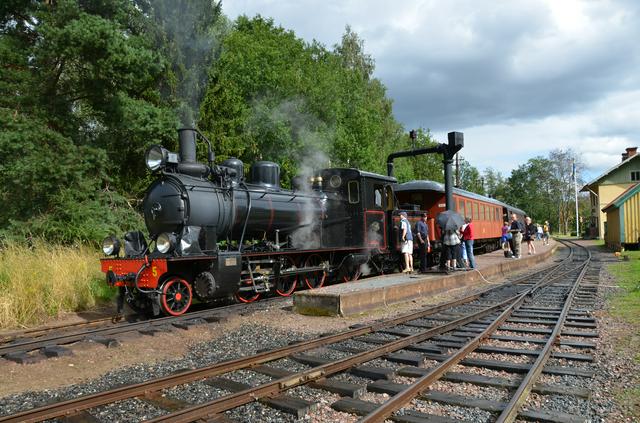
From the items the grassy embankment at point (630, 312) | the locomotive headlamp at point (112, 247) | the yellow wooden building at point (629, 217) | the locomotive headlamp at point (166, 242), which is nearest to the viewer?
the grassy embankment at point (630, 312)

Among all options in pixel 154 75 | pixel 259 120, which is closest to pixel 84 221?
pixel 154 75

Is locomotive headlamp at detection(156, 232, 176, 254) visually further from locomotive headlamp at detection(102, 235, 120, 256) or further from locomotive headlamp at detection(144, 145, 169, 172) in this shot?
locomotive headlamp at detection(144, 145, 169, 172)

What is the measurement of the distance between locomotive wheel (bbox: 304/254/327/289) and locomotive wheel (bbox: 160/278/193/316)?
337 cm

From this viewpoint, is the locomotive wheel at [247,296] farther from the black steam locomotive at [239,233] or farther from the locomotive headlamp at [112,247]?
the locomotive headlamp at [112,247]

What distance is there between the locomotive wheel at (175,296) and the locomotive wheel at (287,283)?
2348 millimetres

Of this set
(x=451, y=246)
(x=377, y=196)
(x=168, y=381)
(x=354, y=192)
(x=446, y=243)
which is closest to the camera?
(x=168, y=381)

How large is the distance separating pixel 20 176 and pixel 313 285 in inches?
336

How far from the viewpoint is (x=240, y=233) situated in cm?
974

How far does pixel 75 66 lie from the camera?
15.4 meters

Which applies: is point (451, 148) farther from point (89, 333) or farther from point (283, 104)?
point (283, 104)

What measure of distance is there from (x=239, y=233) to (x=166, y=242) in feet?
6.42

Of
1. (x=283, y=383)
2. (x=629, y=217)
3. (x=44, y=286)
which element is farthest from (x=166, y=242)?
(x=629, y=217)

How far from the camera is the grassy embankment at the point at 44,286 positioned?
27.4ft

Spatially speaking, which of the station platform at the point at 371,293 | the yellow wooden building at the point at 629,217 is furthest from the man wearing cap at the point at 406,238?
the yellow wooden building at the point at 629,217
